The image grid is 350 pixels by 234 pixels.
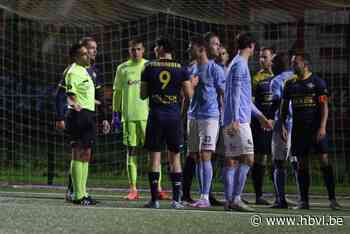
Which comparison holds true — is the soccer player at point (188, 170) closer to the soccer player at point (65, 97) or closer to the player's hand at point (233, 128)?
the soccer player at point (65, 97)

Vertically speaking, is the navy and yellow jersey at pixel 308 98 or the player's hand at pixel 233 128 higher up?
the navy and yellow jersey at pixel 308 98

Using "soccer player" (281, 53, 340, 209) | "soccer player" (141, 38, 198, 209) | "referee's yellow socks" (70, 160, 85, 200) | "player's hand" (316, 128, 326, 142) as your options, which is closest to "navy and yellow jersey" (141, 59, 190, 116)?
"soccer player" (141, 38, 198, 209)

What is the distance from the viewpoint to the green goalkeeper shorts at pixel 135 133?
1369 centimetres

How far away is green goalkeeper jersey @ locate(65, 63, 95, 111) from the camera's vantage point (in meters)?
12.3

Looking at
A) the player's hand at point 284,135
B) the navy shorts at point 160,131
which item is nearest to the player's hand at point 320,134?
the player's hand at point 284,135

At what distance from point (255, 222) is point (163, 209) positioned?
1605mm

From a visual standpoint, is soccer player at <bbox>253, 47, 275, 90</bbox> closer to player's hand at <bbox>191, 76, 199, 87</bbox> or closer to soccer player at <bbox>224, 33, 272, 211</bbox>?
player's hand at <bbox>191, 76, 199, 87</bbox>

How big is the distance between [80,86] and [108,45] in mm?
5982

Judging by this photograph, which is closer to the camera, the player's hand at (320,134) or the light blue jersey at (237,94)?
the light blue jersey at (237,94)

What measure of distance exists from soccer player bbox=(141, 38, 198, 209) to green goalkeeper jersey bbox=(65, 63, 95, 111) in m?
1.02

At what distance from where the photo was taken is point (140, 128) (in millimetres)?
13734

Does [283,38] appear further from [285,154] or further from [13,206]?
[13,206]

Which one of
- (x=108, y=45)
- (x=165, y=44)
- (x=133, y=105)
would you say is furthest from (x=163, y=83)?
(x=108, y=45)

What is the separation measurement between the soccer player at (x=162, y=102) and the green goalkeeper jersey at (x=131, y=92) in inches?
85.9
